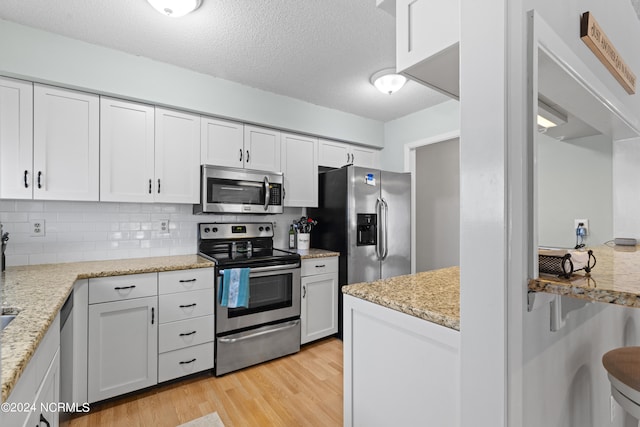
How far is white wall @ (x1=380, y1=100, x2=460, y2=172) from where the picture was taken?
10.8 feet

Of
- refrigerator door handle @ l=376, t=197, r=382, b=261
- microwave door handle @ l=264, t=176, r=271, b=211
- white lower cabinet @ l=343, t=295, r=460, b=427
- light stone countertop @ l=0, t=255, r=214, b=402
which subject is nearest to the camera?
light stone countertop @ l=0, t=255, r=214, b=402

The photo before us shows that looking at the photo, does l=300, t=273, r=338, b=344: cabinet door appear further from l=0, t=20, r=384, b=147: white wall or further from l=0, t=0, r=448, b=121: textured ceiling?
l=0, t=0, r=448, b=121: textured ceiling

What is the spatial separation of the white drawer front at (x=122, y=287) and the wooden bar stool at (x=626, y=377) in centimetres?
246

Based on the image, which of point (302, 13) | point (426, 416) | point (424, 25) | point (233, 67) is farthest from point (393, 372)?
point (233, 67)

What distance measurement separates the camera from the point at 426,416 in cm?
112

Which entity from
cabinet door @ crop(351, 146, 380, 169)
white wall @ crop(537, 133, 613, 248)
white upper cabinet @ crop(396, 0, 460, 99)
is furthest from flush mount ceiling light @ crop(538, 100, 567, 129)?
cabinet door @ crop(351, 146, 380, 169)

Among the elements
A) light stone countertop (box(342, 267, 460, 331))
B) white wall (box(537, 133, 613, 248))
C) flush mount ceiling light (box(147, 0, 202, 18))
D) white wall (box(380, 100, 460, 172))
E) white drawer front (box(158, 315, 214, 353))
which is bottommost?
white drawer front (box(158, 315, 214, 353))

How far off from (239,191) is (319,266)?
3.37ft

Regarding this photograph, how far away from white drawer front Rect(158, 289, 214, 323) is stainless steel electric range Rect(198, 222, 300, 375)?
3.1 inches

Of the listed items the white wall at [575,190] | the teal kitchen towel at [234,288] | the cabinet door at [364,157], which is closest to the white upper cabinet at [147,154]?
the teal kitchen towel at [234,288]

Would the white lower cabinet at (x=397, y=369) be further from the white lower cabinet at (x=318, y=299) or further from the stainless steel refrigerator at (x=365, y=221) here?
the stainless steel refrigerator at (x=365, y=221)

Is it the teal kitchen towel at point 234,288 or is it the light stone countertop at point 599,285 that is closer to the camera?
the light stone countertop at point 599,285

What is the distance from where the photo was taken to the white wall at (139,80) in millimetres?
2053

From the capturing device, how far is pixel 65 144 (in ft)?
7.23
